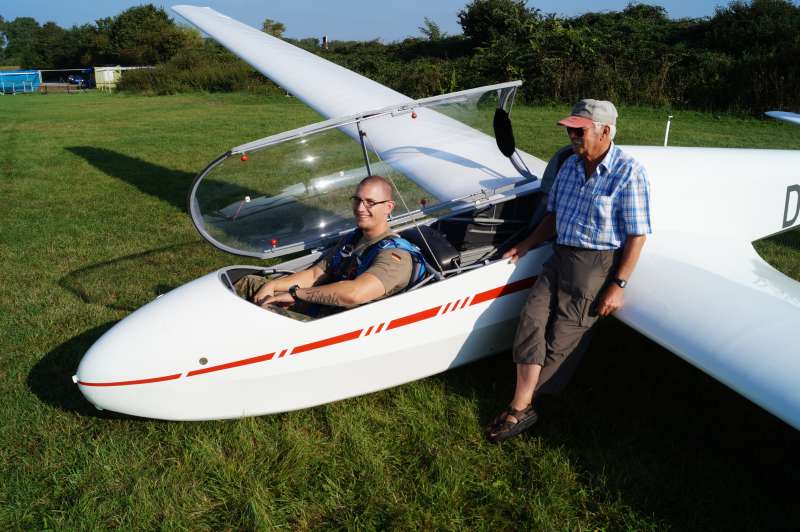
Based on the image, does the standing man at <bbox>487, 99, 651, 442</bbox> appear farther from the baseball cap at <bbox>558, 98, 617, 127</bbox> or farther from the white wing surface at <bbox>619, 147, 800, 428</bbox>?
the white wing surface at <bbox>619, 147, 800, 428</bbox>

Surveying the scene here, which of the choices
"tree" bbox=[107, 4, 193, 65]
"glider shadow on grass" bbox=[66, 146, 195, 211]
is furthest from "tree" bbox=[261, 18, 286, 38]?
"glider shadow on grass" bbox=[66, 146, 195, 211]

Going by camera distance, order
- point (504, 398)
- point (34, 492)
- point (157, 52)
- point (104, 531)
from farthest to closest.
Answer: point (157, 52), point (504, 398), point (34, 492), point (104, 531)

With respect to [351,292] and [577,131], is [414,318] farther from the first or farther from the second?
[577,131]

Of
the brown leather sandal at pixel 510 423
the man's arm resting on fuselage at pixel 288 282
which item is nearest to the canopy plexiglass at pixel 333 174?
the man's arm resting on fuselage at pixel 288 282

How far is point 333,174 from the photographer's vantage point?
4316 millimetres

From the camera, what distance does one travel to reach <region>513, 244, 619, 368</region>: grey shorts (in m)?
3.46

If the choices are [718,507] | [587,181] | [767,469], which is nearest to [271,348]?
[587,181]

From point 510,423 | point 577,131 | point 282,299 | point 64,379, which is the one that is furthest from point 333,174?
point 64,379

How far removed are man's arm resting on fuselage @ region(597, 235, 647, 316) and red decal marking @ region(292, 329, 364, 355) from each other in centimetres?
139

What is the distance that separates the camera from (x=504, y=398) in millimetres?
3807

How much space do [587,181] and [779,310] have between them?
3.98 ft

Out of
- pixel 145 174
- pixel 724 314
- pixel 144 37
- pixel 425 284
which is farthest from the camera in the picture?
pixel 144 37

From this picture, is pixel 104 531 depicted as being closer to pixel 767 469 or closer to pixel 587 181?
pixel 587 181

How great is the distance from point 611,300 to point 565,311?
0.85 feet
